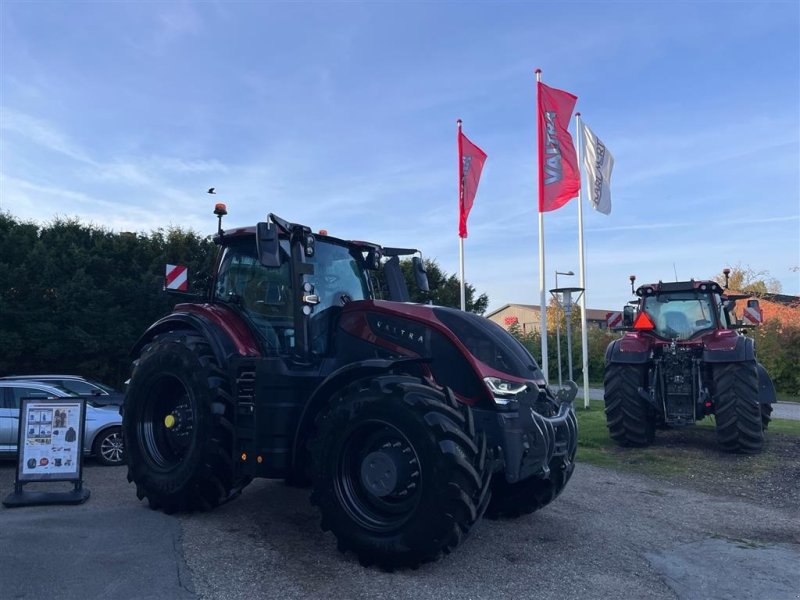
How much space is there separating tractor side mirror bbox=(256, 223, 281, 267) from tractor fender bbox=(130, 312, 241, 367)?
1082 millimetres

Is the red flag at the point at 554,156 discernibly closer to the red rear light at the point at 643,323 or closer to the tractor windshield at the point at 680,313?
the tractor windshield at the point at 680,313

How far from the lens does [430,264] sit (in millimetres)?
22781

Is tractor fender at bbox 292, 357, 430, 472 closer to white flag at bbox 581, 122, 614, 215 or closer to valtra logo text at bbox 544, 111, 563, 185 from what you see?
valtra logo text at bbox 544, 111, 563, 185

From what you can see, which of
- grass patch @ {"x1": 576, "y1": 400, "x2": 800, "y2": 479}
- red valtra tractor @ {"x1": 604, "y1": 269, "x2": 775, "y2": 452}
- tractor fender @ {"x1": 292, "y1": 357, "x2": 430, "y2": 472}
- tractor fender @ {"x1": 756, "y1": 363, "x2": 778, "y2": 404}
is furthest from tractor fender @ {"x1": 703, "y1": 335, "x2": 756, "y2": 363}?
tractor fender @ {"x1": 292, "y1": 357, "x2": 430, "y2": 472}

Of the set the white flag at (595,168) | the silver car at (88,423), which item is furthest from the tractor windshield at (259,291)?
the white flag at (595,168)

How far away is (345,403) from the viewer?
184 inches

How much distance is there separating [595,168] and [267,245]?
496 inches

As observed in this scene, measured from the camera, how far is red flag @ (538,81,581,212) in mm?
13109

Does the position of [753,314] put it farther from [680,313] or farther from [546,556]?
[546,556]

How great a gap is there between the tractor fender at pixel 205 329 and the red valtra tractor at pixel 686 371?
656 centimetres

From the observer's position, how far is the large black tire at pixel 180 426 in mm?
5539

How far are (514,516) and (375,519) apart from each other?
5.63 feet

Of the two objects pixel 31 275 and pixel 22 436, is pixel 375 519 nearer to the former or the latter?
pixel 22 436

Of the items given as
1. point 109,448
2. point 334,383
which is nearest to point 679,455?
point 334,383
